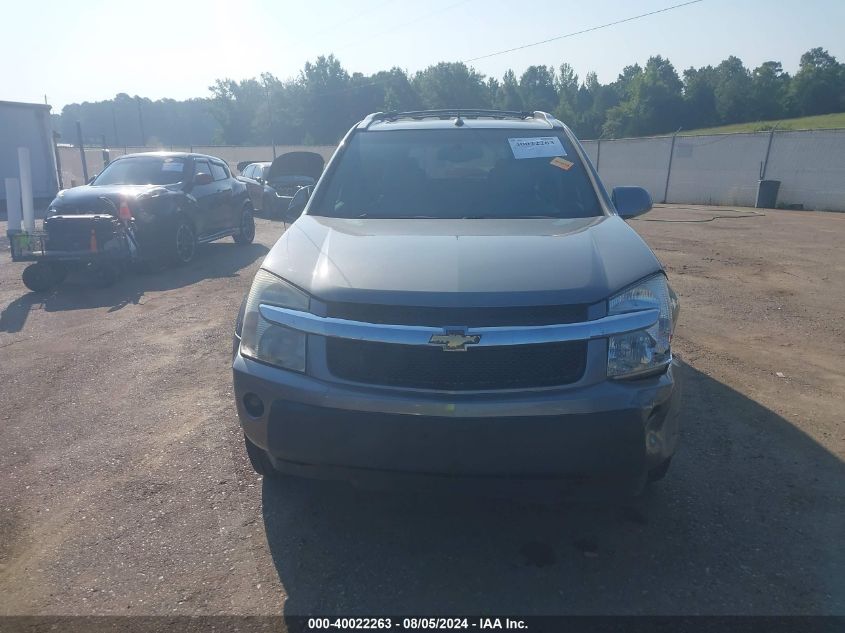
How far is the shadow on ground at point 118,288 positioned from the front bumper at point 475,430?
553 cm

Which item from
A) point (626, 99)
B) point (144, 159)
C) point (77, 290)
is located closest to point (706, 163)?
point (144, 159)

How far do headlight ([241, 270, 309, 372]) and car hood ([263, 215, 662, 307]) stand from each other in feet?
0.21

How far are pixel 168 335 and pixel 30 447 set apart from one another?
245 cm

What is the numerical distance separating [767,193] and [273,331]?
2207 centimetres

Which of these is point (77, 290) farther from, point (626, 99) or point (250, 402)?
point (626, 99)

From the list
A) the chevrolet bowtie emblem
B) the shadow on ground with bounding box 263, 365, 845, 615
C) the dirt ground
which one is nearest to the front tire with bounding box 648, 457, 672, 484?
the shadow on ground with bounding box 263, 365, 845, 615

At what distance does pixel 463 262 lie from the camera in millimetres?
2900

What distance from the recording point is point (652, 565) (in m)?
2.80

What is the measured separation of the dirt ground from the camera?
2.62 metres

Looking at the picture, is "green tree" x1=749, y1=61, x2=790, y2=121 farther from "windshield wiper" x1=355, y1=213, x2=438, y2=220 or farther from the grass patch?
"windshield wiper" x1=355, y1=213, x2=438, y2=220

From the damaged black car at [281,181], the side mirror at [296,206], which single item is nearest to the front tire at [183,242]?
the side mirror at [296,206]

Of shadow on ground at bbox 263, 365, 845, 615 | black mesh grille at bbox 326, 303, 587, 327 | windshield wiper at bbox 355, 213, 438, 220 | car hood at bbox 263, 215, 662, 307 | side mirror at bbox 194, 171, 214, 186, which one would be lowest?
shadow on ground at bbox 263, 365, 845, 615

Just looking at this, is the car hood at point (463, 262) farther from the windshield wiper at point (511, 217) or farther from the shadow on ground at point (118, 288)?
the shadow on ground at point (118, 288)

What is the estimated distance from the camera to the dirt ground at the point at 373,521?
2.62m
